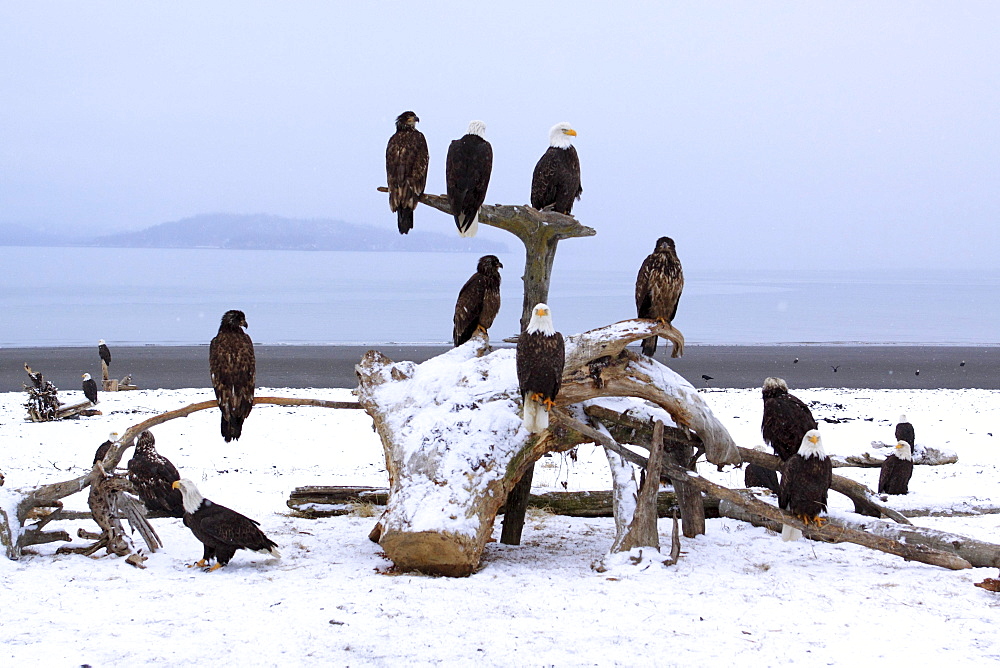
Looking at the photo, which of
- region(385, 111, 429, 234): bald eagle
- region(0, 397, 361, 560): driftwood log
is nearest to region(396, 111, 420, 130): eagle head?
region(385, 111, 429, 234): bald eagle

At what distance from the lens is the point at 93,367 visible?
26.1m

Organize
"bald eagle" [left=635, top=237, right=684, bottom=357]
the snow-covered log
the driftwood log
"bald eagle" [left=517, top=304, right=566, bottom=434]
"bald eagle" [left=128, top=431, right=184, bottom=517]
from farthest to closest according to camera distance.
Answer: "bald eagle" [left=635, top=237, right=684, bottom=357] → "bald eagle" [left=128, top=431, right=184, bottom=517] → the driftwood log → "bald eagle" [left=517, top=304, right=566, bottom=434] → the snow-covered log

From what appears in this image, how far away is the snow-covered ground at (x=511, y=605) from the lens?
4.24 meters

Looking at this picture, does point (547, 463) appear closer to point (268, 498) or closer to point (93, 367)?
point (268, 498)

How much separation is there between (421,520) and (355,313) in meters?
53.8

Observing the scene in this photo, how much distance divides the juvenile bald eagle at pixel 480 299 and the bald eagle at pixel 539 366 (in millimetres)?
1945

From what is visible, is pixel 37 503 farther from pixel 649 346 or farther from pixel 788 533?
pixel 788 533

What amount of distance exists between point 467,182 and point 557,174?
2.87 feet

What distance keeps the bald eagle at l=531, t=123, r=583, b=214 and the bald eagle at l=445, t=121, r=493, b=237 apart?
50 cm

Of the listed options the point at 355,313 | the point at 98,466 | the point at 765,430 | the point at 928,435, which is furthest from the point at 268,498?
the point at 355,313

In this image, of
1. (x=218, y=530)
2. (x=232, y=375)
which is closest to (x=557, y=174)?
(x=232, y=375)

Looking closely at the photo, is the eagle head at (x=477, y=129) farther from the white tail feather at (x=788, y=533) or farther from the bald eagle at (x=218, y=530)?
the white tail feather at (x=788, y=533)

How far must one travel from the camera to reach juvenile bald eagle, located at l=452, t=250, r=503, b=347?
7.75 metres

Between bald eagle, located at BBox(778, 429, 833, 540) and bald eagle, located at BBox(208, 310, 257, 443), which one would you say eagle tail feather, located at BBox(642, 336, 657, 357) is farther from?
bald eagle, located at BBox(208, 310, 257, 443)
